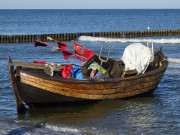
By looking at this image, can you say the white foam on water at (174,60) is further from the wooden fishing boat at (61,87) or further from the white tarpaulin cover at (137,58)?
the wooden fishing boat at (61,87)

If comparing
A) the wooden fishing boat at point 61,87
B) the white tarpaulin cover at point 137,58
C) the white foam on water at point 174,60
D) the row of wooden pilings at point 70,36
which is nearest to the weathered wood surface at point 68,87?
the wooden fishing boat at point 61,87

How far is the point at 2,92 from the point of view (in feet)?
50.7

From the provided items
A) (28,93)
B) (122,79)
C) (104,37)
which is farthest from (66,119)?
(104,37)

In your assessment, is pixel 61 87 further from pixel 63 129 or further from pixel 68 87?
pixel 63 129

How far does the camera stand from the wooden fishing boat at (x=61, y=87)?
11.9 metres

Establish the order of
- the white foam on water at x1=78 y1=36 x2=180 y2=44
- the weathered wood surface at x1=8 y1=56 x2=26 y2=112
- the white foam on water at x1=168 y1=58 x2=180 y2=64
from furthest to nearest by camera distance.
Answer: the white foam on water at x1=78 y1=36 x2=180 y2=44, the white foam on water at x1=168 y1=58 x2=180 y2=64, the weathered wood surface at x1=8 y1=56 x2=26 y2=112

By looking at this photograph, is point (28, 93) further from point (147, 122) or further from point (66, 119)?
point (147, 122)

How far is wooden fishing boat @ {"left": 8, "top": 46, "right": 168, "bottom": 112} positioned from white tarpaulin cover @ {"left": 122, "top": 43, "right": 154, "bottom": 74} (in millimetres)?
537

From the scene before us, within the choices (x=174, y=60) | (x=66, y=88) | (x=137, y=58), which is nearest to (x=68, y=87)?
(x=66, y=88)

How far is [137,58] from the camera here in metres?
13.8

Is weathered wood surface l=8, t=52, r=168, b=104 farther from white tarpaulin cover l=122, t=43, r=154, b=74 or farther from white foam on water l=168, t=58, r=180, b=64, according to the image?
white foam on water l=168, t=58, r=180, b=64

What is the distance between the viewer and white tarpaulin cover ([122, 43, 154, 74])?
1370cm

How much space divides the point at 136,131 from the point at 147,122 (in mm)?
1075

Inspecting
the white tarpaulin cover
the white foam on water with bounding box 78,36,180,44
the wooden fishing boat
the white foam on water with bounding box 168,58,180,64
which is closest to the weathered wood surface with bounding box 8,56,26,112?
the wooden fishing boat
